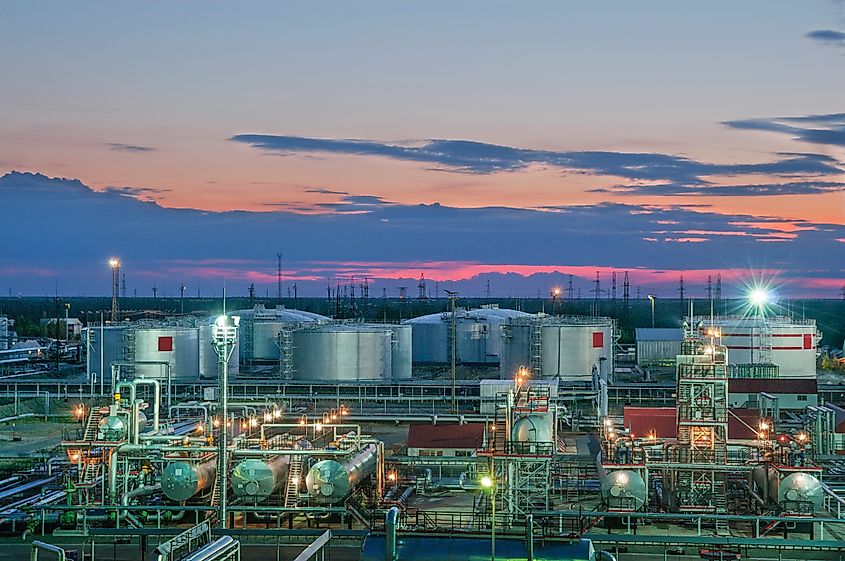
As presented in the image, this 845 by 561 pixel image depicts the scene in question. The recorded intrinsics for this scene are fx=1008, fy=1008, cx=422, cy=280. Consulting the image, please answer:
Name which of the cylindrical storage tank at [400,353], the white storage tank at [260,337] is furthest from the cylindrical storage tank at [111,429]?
the white storage tank at [260,337]

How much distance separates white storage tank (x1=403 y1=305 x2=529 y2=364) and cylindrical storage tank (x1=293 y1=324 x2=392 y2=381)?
65.6 ft

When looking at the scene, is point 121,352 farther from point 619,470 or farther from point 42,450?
point 619,470

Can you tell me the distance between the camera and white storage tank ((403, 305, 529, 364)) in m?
80.9

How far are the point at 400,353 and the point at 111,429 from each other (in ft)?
125

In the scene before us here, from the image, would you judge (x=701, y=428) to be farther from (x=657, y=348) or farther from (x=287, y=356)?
(x=657, y=348)

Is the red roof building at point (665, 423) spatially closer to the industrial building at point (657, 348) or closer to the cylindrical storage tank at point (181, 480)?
the cylindrical storage tank at point (181, 480)

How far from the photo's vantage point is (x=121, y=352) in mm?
60594

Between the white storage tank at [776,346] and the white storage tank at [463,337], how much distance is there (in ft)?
73.6

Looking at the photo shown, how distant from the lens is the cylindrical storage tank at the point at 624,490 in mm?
28125

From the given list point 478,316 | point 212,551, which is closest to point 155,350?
point 478,316

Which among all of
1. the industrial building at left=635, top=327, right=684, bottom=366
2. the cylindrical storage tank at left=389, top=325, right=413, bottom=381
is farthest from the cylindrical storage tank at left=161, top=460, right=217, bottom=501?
the industrial building at left=635, top=327, right=684, bottom=366

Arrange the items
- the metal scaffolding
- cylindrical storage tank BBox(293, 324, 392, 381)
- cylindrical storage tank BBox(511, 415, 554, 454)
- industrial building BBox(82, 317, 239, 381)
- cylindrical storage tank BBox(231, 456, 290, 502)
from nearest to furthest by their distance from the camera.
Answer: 1. cylindrical storage tank BBox(511, 415, 554, 454)
2. cylindrical storage tank BBox(231, 456, 290, 502)
3. the metal scaffolding
4. industrial building BBox(82, 317, 239, 381)
5. cylindrical storage tank BBox(293, 324, 392, 381)

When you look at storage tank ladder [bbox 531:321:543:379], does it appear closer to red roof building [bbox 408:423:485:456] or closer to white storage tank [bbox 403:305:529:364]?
white storage tank [bbox 403:305:529:364]

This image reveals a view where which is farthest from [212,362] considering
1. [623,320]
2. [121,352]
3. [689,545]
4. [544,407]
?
[623,320]
